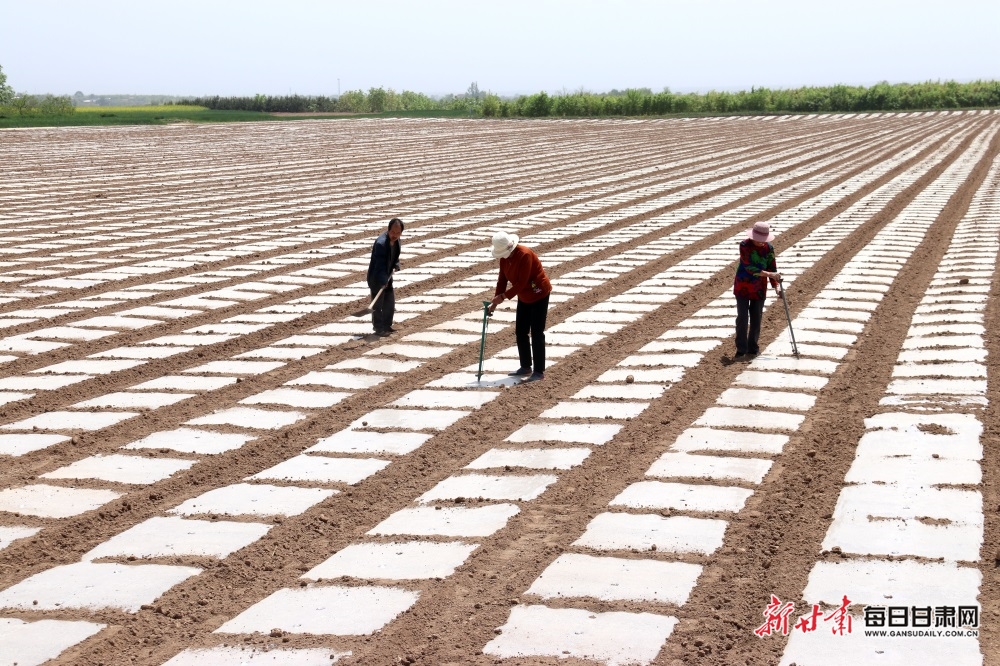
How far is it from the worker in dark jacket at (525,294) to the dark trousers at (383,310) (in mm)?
1966

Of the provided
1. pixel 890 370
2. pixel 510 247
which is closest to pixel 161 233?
pixel 510 247

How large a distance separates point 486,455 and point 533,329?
7.29 ft

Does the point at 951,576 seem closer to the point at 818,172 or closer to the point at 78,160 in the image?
the point at 818,172

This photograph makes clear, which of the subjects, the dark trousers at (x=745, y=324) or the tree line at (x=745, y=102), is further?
the tree line at (x=745, y=102)

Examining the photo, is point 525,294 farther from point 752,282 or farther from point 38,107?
point 38,107

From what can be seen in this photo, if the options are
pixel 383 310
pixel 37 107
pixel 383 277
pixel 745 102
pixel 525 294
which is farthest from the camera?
pixel 745 102

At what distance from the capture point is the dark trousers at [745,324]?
1030 cm

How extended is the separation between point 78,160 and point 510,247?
29.1m

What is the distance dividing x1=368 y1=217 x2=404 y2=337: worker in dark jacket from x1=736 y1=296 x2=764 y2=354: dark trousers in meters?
3.31

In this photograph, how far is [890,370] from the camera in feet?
32.2

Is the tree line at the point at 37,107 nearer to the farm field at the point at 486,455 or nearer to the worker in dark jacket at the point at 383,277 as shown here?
the farm field at the point at 486,455

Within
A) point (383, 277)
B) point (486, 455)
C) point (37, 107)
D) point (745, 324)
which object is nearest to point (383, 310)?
point (383, 277)

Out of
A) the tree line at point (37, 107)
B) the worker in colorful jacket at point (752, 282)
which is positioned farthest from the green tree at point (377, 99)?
the worker in colorful jacket at point (752, 282)

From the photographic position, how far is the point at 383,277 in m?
11.2
